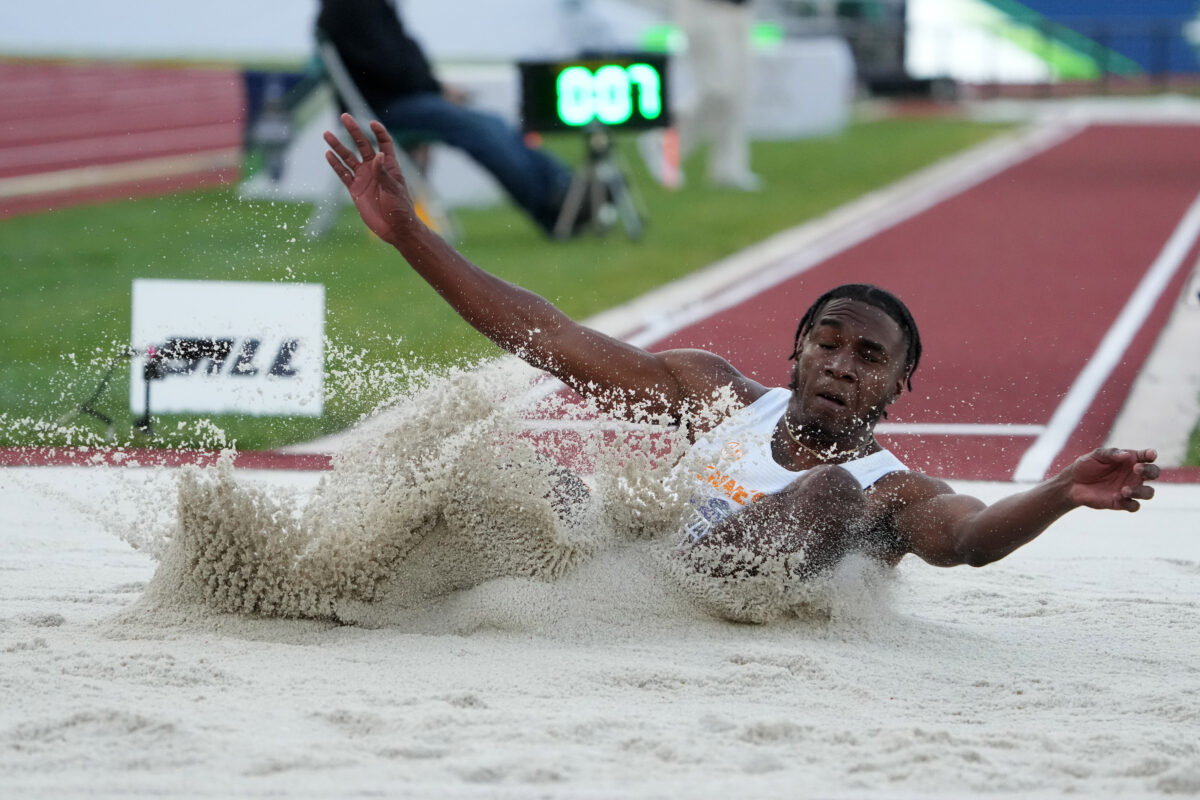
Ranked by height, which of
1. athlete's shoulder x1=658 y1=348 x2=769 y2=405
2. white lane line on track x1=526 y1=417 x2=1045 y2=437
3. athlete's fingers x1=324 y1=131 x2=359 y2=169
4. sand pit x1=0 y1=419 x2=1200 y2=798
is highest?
athlete's fingers x1=324 y1=131 x2=359 y2=169

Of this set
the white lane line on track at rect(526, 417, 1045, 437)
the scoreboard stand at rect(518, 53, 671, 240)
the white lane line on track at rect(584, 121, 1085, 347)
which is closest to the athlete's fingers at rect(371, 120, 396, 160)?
the white lane line on track at rect(526, 417, 1045, 437)

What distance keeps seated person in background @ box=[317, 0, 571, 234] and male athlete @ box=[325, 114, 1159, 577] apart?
683cm

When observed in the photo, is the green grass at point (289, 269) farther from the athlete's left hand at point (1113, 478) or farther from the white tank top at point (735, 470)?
the athlete's left hand at point (1113, 478)

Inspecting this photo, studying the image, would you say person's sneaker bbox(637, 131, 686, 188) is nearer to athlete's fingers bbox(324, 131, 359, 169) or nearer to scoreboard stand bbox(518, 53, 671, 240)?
scoreboard stand bbox(518, 53, 671, 240)

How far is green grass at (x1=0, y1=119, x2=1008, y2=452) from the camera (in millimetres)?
6418

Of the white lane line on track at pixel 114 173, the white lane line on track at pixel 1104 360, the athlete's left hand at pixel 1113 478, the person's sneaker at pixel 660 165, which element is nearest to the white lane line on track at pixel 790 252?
the person's sneaker at pixel 660 165

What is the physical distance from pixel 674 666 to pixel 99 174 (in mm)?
13807

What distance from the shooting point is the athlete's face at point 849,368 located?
3848 millimetres

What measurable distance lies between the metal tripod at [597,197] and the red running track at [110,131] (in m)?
3.91

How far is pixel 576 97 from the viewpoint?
11430mm

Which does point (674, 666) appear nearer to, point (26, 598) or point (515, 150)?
point (26, 598)

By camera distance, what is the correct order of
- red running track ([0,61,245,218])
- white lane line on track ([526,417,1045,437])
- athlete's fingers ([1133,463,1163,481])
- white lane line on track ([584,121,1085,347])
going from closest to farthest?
athlete's fingers ([1133,463,1163,481])
white lane line on track ([526,417,1045,437])
white lane line on track ([584,121,1085,347])
red running track ([0,61,245,218])

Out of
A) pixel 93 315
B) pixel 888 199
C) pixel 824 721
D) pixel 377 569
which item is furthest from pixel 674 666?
pixel 888 199

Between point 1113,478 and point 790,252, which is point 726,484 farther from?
point 790,252
